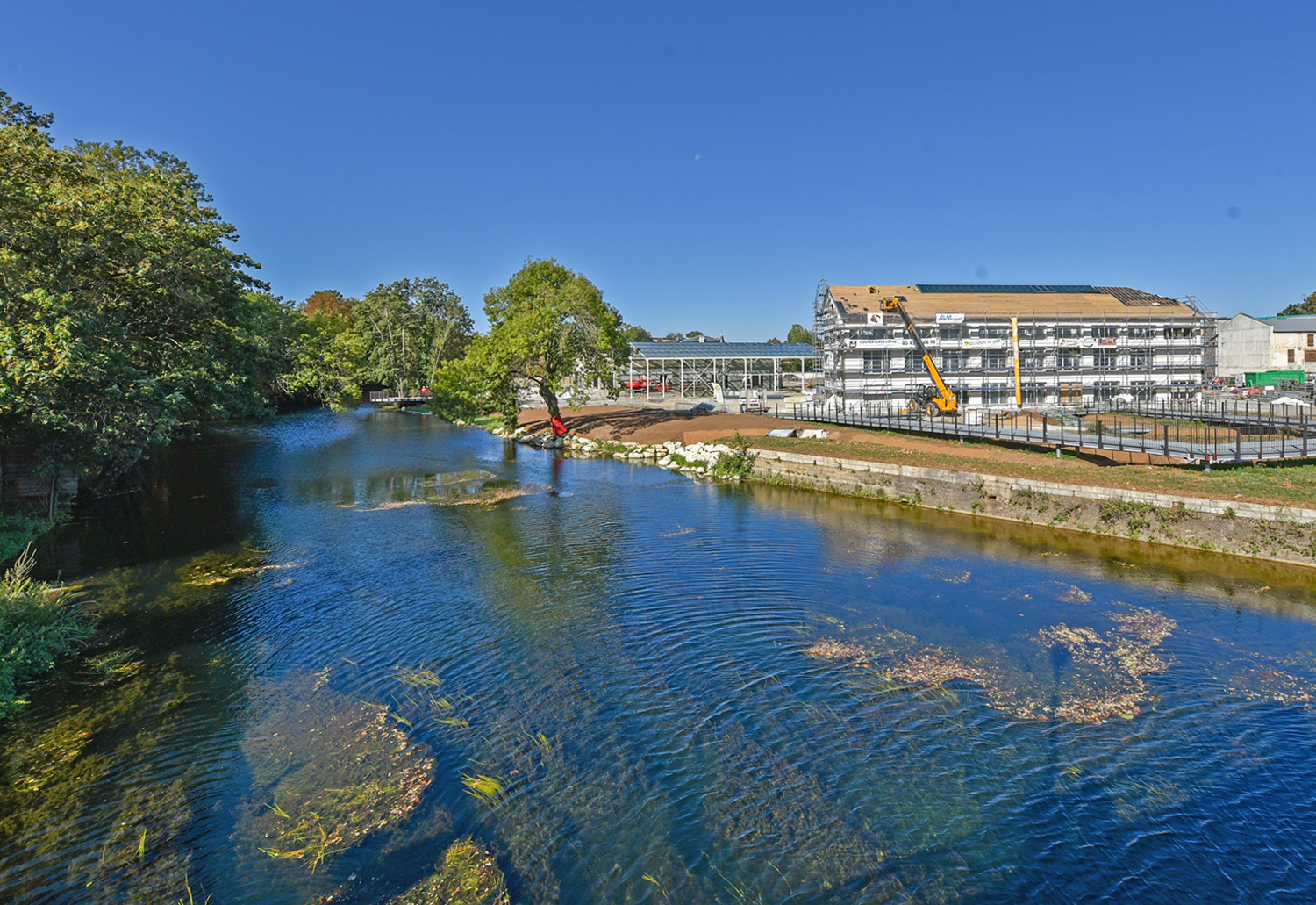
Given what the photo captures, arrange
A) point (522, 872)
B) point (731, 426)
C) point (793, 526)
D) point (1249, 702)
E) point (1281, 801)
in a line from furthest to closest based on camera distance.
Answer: point (731, 426), point (793, 526), point (1249, 702), point (1281, 801), point (522, 872)

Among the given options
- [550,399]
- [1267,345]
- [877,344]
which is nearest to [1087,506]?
[550,399]

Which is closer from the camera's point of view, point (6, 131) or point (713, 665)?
point (713, 665)

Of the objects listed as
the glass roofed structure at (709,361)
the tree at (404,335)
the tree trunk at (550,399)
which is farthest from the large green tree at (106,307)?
the tree at (404,335)

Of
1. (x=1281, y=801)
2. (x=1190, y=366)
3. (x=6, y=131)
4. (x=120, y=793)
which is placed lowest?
(x=1281, y=801)

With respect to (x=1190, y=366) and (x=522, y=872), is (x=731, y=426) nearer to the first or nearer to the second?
(x=522, y=872)

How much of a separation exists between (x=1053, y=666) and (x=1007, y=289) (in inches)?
2199

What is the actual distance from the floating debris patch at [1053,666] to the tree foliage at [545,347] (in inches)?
1292

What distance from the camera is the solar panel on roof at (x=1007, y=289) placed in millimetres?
59781

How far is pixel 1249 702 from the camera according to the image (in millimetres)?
11312

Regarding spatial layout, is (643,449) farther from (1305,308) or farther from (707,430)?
(1305,308)

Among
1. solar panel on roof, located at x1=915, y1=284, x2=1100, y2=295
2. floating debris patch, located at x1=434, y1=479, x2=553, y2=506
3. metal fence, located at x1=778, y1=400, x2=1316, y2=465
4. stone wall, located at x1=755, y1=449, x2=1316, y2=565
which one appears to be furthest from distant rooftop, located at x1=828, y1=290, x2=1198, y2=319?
floating debris patch, located at x1=434, y1=479, x2=553, y2=506

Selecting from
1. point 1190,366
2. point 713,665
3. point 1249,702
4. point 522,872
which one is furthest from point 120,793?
point 1190,366

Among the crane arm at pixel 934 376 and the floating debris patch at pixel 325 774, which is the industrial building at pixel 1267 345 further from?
the floating debris patch at pixel 325 774

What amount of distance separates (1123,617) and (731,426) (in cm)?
2786
